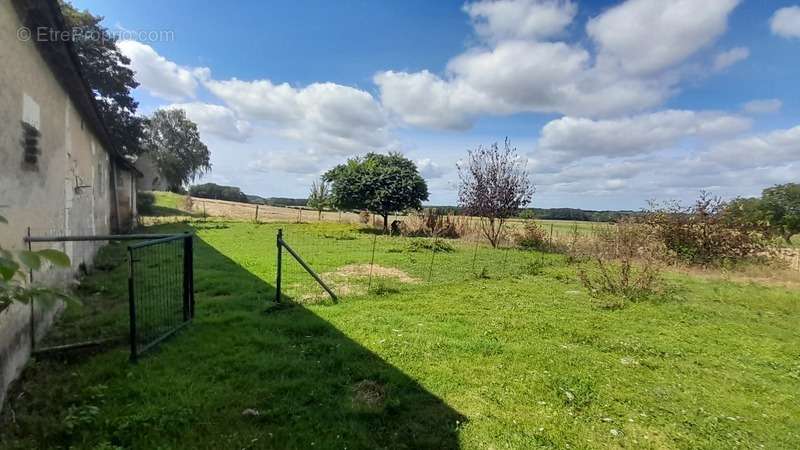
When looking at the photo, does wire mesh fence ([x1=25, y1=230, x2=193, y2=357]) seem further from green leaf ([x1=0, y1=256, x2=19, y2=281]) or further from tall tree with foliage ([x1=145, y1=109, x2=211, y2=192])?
tall tree with foliage ([x1=145, y1=109, x2=211, y2=192])

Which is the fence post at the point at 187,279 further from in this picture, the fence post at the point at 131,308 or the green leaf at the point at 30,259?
the green leaf at the point at 30,259

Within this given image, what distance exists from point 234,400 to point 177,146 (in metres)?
53.2

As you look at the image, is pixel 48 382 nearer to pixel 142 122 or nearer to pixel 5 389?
pixel 5 389

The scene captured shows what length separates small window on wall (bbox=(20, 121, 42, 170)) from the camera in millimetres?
4148

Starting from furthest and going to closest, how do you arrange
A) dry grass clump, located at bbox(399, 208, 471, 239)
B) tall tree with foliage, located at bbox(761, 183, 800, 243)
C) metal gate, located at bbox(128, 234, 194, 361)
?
tall tree with foliage, located at bbox(761, 183, 800, 243) → dry grass clump, located at bbox(399, 208, 471, 239) → metal gate, located at bbox(128, 234, 194, 361)

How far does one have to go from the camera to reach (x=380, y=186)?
71.9ft

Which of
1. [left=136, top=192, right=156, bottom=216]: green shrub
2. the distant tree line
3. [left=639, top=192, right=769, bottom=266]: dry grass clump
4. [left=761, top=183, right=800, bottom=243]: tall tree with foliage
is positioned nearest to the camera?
[left=639, top=192, right=769, bottom=266]: dry grass clump

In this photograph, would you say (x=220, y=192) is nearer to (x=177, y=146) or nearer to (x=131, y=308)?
(x=177, y=146)

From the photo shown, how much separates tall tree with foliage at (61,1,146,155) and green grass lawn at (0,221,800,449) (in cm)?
2011

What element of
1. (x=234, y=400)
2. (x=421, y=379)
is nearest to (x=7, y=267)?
(x=234, y=400)

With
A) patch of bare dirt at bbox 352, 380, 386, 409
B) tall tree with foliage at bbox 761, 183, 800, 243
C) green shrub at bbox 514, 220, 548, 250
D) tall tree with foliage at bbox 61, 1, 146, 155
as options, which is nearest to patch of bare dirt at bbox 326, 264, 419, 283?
patch of bare dirt at bbox 352, 380, 386, 409

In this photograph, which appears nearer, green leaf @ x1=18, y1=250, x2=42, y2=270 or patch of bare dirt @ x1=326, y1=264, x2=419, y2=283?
green leaf @ x1=18, y1=250, x2=42, y2=270

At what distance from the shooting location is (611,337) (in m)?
5.84

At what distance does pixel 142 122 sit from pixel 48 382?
26.2m
